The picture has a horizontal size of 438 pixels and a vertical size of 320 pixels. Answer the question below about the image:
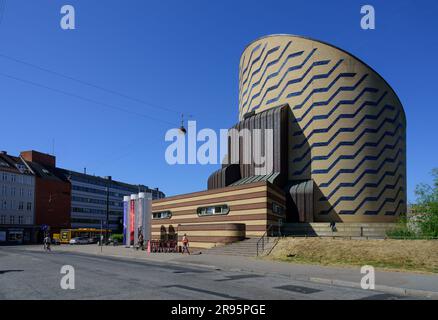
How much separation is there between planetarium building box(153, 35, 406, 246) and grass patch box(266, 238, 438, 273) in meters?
21.6

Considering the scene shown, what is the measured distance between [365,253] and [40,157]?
321ft

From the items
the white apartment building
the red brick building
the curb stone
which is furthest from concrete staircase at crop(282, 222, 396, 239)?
the red brick building

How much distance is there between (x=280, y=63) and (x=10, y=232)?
65004 mm

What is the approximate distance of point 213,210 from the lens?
44719 millimetres

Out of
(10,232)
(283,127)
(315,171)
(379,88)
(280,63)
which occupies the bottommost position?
(10,232)

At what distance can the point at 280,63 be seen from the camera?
193 feet

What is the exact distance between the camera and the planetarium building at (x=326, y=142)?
53250 mm

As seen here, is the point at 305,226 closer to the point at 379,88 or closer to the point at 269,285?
the point at 379,88

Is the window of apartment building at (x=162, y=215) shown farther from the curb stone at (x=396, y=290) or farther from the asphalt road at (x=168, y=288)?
the curb stone at (x=396, y=290)

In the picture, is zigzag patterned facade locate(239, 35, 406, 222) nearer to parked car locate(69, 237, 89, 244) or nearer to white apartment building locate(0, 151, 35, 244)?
parked car locate(69, 237, 89, 244)

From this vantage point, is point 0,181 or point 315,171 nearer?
point 315,171

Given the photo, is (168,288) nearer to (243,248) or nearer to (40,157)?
(243,248)

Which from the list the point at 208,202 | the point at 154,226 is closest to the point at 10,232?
the point at 154,226
